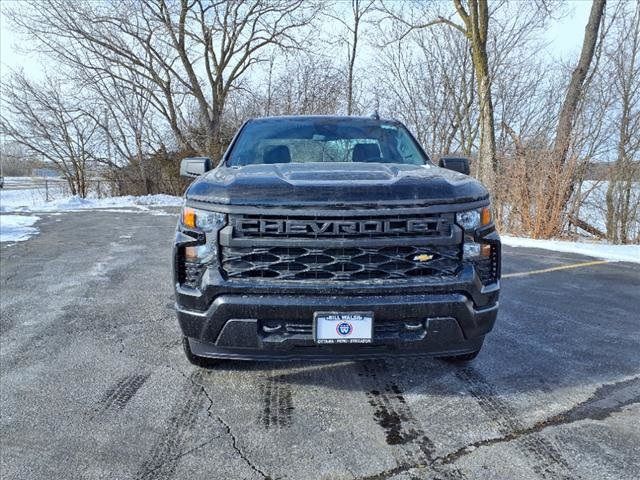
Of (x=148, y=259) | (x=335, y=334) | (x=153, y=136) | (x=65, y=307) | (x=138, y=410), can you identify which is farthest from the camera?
(x=153, y=136)

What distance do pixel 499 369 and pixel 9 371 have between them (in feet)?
A: 10.6

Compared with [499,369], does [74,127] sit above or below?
above

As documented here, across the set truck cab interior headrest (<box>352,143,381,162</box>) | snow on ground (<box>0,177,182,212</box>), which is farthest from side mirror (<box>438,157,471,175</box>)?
snow on ground (<box>0,177,182,212</box>)

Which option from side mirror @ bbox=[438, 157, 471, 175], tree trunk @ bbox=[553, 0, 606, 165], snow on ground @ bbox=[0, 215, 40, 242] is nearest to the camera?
side mirror @ bbox=[438, 157, 471, 175]

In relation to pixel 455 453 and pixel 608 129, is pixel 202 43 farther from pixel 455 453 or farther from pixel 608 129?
pixel 455 453

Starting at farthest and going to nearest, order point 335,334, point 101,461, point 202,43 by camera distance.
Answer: point 202,43, point 335,334, point 101,461

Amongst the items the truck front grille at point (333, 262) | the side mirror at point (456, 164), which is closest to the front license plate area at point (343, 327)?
the truck front grille at point (333, 262)

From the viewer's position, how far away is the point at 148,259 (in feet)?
20.3

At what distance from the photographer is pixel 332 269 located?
6.99 ft

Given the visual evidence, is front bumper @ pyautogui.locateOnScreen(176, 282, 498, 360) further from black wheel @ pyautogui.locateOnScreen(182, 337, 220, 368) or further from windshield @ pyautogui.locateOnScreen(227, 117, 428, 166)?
windshield @ pyautogui.locateOnScreen(227, 117, 428, 166)

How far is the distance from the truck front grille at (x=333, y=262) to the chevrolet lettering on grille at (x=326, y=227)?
0.08 metres

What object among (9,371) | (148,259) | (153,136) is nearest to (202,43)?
(153,136)

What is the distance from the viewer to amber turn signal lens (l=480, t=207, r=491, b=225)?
2.27 m

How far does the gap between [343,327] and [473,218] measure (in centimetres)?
90
